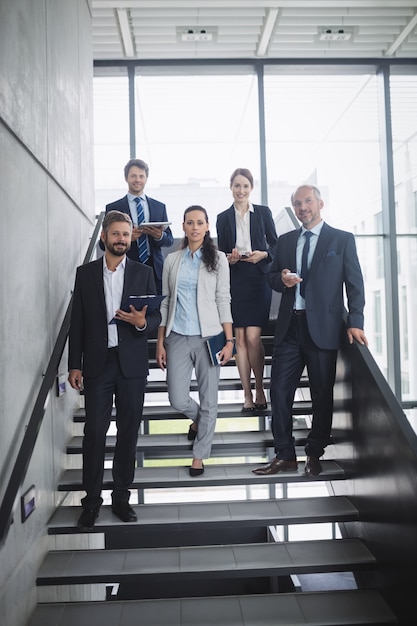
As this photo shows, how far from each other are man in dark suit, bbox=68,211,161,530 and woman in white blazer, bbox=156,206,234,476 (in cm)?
33

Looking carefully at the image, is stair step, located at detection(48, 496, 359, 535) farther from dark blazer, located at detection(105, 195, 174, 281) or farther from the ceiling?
the ceiling

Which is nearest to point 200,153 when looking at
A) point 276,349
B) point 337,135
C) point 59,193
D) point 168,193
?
point 168,193

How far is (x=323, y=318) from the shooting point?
10.6 feet

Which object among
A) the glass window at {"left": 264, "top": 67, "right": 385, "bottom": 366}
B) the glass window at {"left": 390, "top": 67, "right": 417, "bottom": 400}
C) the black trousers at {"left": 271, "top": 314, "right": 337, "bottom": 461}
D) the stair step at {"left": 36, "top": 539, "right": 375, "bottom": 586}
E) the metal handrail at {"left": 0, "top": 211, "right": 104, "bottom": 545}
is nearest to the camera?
the metal handrail at {"left": 0, "top": 211, "right": 104, "bottom": 545}

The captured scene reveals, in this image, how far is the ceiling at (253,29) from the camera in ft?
21.9

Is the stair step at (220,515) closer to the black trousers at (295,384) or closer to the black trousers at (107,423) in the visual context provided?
the black trousers at (107,423)

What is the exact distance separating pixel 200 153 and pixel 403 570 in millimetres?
6563

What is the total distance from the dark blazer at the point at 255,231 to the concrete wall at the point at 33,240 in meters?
1.18

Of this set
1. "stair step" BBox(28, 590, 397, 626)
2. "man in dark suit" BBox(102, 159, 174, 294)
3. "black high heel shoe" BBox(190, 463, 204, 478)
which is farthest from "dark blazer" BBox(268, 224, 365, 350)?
"stair step" BBox(28, 590, 397, 626)

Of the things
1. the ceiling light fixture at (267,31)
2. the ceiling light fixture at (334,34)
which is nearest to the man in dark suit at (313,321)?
the ceiling light fixture at (267,31)

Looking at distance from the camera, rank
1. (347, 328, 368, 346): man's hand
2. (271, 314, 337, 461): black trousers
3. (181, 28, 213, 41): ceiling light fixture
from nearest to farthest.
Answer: (347, 328, 368, 346): man's hand
(271, 314, 337, 461): black trousers
(181, 28, 213, 41): ceiling light fixture

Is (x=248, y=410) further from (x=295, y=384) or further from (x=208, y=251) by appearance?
(x=208, y=251)

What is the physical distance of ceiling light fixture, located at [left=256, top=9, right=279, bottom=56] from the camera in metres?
6.76

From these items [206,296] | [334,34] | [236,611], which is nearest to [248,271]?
[206,296]
